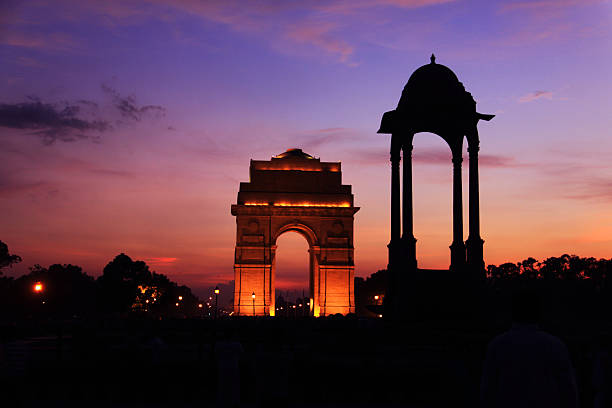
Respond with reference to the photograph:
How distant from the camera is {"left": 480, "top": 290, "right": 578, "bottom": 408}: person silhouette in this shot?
5445 mm

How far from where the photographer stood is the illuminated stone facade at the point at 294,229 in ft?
233

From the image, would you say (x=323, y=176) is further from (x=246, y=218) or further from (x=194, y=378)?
(x=194, y=378)

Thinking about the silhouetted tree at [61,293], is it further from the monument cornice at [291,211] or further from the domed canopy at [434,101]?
the domed canopy at [434,101]

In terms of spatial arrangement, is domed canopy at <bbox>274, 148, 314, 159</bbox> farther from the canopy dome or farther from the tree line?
the canopy dome

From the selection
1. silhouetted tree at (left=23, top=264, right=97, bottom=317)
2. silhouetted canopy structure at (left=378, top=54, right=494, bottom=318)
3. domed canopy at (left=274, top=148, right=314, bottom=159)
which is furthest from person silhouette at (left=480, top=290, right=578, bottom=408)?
silhouetted tree at (left=23, top=264, right=97, bottom=317)

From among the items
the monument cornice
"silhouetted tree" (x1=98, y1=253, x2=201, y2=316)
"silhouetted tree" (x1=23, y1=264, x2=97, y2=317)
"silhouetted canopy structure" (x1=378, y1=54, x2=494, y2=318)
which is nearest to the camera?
"silhouetted canopy structure" (x1=378, y1=54, x2=494, y2=318)

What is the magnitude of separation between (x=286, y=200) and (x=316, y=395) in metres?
57.3

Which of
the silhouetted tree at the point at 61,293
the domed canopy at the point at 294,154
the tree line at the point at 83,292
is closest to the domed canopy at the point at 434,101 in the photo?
→ the domed canopy at the point at 294,154

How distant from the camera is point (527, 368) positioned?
550cm

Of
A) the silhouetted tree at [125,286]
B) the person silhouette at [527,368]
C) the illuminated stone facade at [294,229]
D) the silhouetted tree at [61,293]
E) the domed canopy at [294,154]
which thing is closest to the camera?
the person silhouette at [527,368]

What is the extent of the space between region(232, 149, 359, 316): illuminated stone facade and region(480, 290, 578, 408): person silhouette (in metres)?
65.3

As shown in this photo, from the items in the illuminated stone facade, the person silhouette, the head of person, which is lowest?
the person silhouette

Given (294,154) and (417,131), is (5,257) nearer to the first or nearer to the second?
(294,154)

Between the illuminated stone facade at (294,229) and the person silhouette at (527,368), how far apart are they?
65330mm
